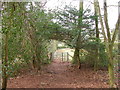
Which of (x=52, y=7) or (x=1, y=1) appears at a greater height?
(x=52, y=7)

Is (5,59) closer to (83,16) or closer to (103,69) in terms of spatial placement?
(83,16)

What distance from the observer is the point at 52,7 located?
5.54 m

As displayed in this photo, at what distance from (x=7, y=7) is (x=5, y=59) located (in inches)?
39.4

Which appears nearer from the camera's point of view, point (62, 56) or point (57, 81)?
point (57, 81)

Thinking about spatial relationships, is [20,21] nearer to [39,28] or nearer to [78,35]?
[39,28]

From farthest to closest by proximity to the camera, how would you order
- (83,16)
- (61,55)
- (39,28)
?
(61,55)
(83,16)
(39,28)

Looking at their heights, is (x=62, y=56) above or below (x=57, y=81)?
above

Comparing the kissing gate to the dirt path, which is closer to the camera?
the dirt path

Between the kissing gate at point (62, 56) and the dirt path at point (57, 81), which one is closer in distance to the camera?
the dirt path at point (57, 81)

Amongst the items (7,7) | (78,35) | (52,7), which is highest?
(52,7)

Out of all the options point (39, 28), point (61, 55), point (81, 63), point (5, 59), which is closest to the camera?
point (5, 59)

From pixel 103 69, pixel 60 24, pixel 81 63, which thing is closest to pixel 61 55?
pixel 81 63

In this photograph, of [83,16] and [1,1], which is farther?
[83,16]

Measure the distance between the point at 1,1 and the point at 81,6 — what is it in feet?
13.5
